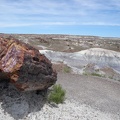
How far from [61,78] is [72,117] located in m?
7.50

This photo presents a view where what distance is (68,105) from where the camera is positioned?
15781mm

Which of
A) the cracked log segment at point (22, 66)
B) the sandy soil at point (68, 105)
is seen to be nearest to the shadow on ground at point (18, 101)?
the sandy soil at point (68, 105)

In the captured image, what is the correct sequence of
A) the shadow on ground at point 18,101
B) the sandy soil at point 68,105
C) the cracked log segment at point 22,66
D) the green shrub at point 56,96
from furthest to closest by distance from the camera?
the green shrub at point 56,96, the sandy soil at point 68,105, the shadow on ground at point 18,101, the cracked log segment at point 22,66

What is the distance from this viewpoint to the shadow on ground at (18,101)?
13.7m

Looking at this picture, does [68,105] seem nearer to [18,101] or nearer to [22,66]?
[18,101]

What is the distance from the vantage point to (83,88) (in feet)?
66.5

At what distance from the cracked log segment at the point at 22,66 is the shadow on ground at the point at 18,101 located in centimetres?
50

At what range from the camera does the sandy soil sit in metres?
13.8

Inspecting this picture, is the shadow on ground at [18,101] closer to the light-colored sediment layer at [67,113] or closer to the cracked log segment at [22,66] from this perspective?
the light-colored sediment layer at [67,113]

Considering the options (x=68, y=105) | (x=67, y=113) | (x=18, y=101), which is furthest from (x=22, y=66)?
(x=68, y=105)

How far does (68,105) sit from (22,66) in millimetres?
3670

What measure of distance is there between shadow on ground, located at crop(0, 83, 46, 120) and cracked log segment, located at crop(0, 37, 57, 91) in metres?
0.50

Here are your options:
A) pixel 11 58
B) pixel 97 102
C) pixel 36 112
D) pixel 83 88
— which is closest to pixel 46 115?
pixel 36 112

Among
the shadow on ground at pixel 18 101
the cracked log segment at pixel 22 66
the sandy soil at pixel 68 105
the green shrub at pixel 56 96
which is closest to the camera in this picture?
the cracked log segment at pixel 22 66
